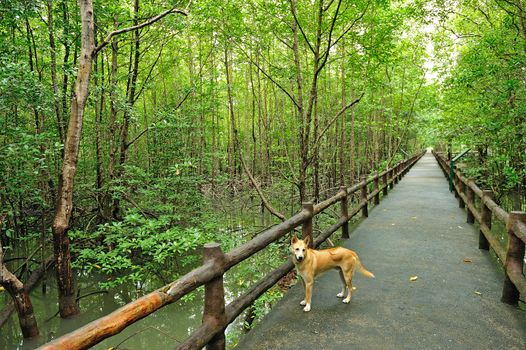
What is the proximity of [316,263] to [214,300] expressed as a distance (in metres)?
1.35

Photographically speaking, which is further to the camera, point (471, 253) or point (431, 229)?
point (431, 229)

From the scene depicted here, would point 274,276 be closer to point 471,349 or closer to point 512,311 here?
point 471,349

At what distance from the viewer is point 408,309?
3711 mm

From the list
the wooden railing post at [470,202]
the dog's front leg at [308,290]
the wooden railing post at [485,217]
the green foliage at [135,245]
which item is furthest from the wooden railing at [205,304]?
the wooden railing post at [470,202]

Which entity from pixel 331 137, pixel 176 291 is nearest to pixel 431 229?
pixel 176 291

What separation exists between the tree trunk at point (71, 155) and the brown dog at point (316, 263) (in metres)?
4.03

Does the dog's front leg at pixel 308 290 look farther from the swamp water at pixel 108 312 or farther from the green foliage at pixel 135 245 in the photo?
the swamp water at pixel 108 312

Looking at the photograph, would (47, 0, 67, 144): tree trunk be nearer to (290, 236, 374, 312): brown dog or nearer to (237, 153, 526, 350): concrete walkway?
(290, 236, 374, 312): brown dog

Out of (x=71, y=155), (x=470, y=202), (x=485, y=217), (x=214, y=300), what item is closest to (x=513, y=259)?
(x=485, y=217)

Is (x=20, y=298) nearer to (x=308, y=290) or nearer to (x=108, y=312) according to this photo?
(x=108, y=312)

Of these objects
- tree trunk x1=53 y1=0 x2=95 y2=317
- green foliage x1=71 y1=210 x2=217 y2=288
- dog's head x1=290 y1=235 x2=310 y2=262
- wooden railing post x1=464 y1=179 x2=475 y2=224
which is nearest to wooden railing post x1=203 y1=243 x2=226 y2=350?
dog's head x1=290 y1=235 x2=310 y2=262

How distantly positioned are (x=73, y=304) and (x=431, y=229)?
7831mm

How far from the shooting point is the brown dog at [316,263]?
356 cm

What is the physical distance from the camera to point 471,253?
570 centimetres
